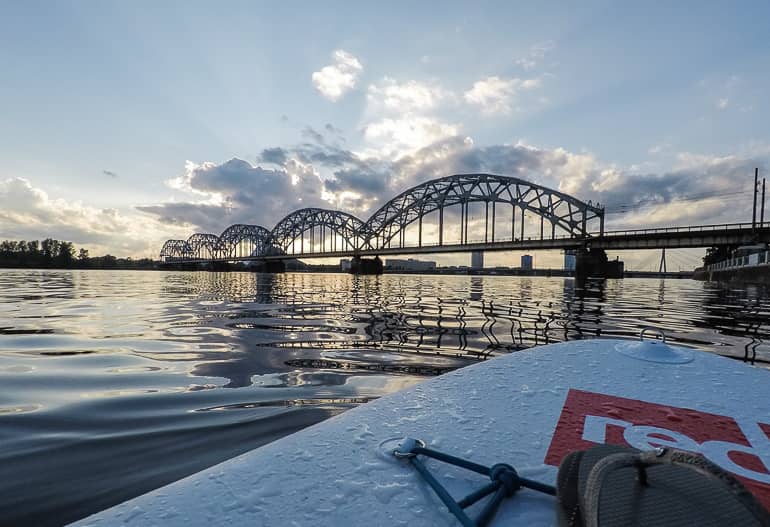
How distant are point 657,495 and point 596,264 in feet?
180

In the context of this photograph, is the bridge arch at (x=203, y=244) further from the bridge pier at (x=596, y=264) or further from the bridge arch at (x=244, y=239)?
the bridge pier at (x=596, y=264)

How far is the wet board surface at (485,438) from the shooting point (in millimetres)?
1010

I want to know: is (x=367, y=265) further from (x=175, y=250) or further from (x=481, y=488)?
(x=175, y=250)

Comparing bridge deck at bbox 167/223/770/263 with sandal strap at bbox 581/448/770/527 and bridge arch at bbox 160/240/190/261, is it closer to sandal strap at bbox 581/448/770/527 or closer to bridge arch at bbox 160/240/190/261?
sandal strap at bbox 581/448/770/527

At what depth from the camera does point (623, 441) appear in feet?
4.45

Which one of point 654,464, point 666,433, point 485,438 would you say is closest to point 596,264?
point 666,433

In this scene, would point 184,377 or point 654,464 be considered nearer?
point 654,464

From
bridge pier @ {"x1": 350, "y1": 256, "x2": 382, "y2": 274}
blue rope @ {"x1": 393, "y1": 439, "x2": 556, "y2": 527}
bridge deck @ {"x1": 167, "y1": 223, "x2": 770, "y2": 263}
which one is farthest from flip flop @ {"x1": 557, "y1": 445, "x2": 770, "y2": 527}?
bridge pier @ {"x1": 350, "y1": 256, "x2": 382, "y2": 274}

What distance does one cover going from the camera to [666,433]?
1423 mm

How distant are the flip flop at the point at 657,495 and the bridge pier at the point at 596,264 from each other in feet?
171

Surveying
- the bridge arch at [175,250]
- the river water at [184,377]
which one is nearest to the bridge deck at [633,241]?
the river water at [184,377]

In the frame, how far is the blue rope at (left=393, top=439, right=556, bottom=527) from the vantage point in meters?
0.99

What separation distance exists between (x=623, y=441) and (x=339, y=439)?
40.2 inches

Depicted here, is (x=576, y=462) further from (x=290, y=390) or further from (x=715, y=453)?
(x=290, y=390)
